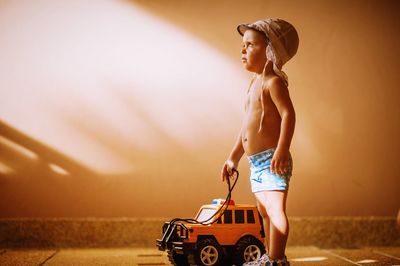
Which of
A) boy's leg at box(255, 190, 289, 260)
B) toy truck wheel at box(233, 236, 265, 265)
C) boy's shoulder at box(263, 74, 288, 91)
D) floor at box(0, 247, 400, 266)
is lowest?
floor at box(0, 247, 400, 266)

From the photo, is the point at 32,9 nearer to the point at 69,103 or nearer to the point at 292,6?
the point at 69,103

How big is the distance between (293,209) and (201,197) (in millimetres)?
625

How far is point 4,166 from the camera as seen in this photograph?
3.21 meters

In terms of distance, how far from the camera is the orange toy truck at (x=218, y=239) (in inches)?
88.0

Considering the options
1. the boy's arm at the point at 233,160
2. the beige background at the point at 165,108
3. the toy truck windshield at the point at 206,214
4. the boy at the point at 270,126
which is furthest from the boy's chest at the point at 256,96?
the beige background at the point at 165,108

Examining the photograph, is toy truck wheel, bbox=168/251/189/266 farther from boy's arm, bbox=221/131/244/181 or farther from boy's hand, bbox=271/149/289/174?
boy's hand, bbox=271/149/289/174

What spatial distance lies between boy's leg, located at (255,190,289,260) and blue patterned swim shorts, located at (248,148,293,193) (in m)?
0.03

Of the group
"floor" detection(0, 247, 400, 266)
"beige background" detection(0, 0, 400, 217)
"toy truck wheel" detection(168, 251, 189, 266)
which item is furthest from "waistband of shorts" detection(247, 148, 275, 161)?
"beige background" detection(0, 0, 400, 217)

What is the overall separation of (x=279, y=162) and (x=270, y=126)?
0.62 ft

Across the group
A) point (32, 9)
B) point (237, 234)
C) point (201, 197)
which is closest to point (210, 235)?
point (237, 234)

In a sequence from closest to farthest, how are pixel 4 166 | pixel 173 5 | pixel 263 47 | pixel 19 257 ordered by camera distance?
pixel 263 47
pixel 19 257
pixel 4 166
pixel 173 5

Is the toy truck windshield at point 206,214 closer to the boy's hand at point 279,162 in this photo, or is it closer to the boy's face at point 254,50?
the boy's hand at point 279,162

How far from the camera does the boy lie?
2049 mm

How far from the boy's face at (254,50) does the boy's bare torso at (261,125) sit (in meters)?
0.09
